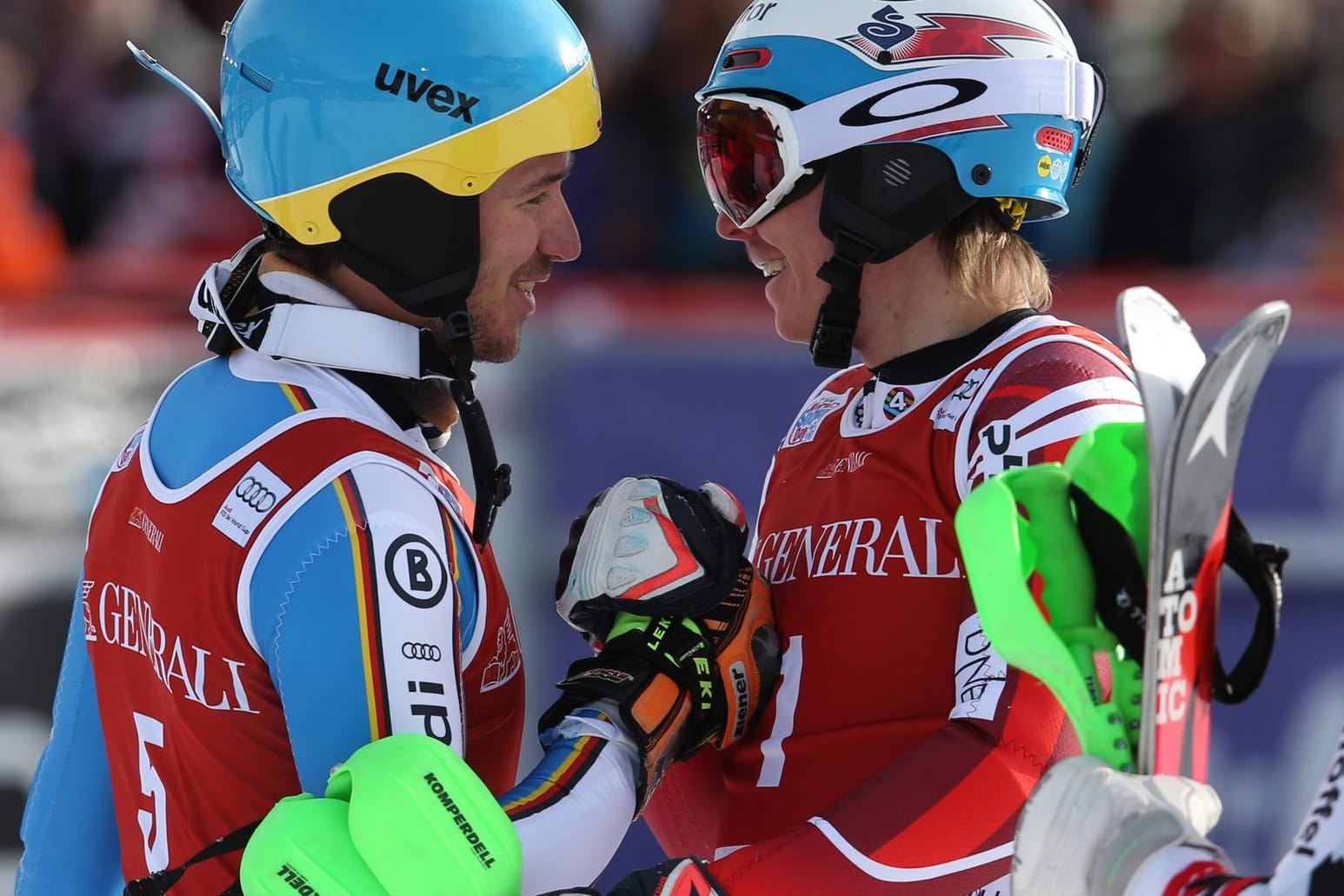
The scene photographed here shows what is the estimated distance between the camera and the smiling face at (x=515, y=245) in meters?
3.03

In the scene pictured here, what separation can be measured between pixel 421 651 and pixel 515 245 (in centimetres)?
82

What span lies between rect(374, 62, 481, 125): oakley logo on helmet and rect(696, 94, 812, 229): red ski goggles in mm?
615

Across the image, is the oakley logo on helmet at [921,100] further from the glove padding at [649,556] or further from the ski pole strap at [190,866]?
the ski pole strap at [190,866]

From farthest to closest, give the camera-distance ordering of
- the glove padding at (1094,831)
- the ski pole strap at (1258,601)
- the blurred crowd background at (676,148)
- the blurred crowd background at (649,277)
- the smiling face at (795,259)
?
1. the blurred crowd background at (676,148)
2. the blurred crowd background at (649,277)
3. the smiling face at (795,259)
4. the ski pole strap at (1258,601)
5. the glove padding at (1094,831)

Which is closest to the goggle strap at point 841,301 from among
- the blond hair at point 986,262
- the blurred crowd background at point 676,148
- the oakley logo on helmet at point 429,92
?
the blond hair at point 986,262

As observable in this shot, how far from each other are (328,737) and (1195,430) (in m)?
1.28

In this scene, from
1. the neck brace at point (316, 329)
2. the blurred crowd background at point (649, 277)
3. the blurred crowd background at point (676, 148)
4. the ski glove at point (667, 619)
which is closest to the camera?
the neck brace at point (316, 329)

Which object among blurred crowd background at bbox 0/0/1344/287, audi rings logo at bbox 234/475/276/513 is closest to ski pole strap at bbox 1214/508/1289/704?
audi rings logo at bbox 234/475/276/513

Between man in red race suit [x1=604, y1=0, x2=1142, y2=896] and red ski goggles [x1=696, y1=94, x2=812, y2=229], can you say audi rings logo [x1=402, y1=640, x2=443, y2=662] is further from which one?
red ski goggles [x1=696, y1=94, x2=812, y2=229]

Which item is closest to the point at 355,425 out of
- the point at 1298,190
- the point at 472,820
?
the point at 472,820

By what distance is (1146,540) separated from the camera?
2.29 metres

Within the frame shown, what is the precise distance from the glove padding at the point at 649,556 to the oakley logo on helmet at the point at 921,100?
753 mm

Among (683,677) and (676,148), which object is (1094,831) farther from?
(676,148)

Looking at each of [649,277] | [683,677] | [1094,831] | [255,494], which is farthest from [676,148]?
[1094,831]
